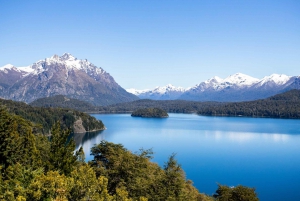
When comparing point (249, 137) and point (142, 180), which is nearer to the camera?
point (142, 180)

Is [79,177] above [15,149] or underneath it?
underneath

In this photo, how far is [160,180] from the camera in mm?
23094

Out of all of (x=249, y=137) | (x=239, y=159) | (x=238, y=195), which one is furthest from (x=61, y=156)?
(x=249, y=137)

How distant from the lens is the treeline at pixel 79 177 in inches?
623

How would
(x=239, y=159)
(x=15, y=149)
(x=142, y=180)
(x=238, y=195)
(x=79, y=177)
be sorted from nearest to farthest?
(x=79, y=177) < (x=142, y=180) < (x=15, y=149) < (x=238, y=195) < (x=239, y=159)

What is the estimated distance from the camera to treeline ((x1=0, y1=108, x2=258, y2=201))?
51.9ft

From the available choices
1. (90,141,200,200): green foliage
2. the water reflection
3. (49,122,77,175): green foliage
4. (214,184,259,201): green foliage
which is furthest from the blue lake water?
(49,122,77,175): green foliage

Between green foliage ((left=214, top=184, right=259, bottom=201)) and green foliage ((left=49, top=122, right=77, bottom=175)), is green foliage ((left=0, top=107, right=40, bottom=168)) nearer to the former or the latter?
green foliage ((left=49, top=122, right=77, bottom=175))

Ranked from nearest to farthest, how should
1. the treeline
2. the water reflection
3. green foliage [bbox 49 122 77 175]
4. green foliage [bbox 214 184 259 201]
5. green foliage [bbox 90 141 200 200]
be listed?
the treeline → green foliage [bbox 90 141 200 200] → green foliage [bbox 49 122 77 175] → green foliage [bbox 214 184 259 201] → the water reflection

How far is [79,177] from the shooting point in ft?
59.1

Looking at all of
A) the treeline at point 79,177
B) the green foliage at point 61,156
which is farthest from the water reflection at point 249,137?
the green foliage at point 61,156

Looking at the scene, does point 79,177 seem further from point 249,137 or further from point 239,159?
point 249,137

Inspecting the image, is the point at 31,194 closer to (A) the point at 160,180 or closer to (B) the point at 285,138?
(A) the point at 160,180

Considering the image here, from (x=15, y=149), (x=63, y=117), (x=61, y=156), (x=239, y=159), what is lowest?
(x=239, y=159)
